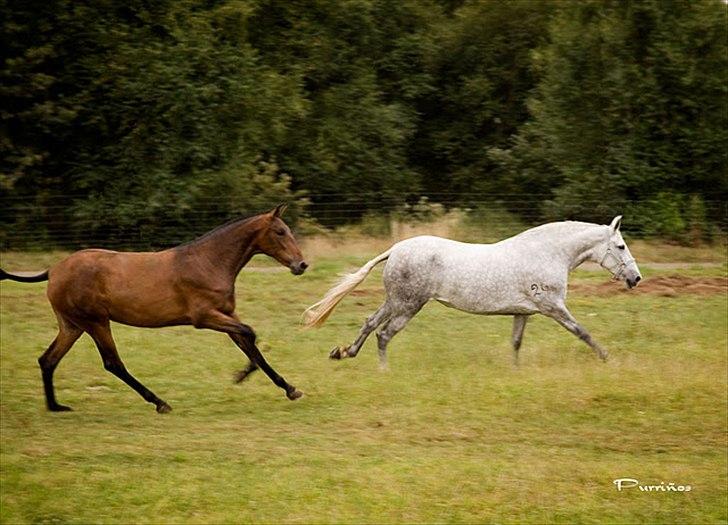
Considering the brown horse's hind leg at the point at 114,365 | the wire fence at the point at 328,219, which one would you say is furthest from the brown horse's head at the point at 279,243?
the wire fence at the point at 328,219

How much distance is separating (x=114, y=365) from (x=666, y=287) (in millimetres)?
9364

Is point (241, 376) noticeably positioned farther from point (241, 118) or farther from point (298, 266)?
point (241, 118)

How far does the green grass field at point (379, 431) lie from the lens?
340 inches

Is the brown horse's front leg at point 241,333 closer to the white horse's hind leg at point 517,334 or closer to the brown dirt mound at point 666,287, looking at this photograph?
the white horse's hind leg at point 517,334

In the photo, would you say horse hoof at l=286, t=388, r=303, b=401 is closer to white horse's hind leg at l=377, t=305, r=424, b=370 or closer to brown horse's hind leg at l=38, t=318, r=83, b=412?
white horse's hind leg at l=377, t=305, r=424, b=370

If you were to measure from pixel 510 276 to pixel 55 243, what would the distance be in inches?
460

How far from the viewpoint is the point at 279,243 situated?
10.9m

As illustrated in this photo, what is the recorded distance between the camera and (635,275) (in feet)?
40.8

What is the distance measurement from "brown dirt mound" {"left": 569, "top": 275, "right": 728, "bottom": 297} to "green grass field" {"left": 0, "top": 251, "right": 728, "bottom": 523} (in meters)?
2.17

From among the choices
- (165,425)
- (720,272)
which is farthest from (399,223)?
(165,425)

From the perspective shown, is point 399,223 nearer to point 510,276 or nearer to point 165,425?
point 510,276

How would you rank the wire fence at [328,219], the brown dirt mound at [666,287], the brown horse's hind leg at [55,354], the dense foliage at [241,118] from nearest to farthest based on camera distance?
the brown horse's hind leg at [55,354] < the brown dirt mound at [666,287] < the wire fence at [328,219] < the dense foliage at [241,118]

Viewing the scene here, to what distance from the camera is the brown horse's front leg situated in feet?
35.2

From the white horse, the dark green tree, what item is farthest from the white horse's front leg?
the dark green tree
